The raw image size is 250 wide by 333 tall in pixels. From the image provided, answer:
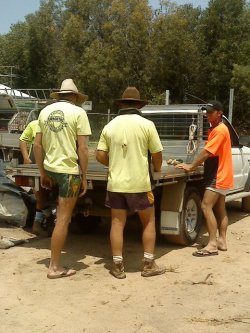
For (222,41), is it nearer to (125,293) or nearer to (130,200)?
(130,200)

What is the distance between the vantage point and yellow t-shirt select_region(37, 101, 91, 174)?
506 cm

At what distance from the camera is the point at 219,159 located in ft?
20.4

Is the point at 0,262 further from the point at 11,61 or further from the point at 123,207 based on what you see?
the point at 11,61

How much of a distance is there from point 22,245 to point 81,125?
2.21 meters

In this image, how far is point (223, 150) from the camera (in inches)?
244

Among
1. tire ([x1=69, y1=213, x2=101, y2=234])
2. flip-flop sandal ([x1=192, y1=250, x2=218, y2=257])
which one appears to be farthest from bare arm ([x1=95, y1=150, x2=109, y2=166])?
tire ([x1=69, y1=213, x2=101, y2=234])

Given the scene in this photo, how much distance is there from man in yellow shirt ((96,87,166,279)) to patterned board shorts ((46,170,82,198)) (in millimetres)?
338

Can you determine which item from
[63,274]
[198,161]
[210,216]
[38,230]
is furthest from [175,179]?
[38,230]

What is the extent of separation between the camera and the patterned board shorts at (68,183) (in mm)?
5090

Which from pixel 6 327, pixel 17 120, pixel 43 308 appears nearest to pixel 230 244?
pixel 43 308

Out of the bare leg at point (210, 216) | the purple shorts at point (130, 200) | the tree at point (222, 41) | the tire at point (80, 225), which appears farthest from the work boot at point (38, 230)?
the tree at point (222, 41)

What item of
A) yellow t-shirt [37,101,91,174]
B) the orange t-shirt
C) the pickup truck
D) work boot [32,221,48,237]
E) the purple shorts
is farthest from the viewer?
work boot [32,221,48,237]

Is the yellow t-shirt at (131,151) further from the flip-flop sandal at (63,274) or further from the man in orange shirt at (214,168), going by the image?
the man in orange shirt at (214,168)

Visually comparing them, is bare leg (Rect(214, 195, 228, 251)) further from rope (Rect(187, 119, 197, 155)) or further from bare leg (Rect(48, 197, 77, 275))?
bare leg (Rect(48, 197, 77, 275))
